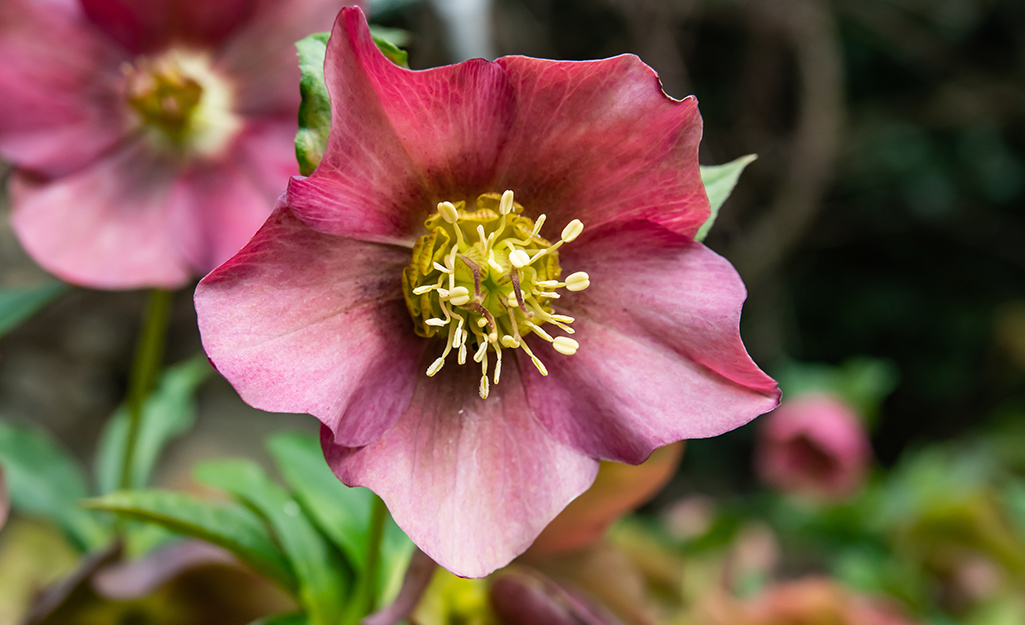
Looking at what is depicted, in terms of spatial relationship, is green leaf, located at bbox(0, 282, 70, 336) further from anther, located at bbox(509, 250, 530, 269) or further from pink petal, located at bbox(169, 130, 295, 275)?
anther, located at bbox(509, 250, 530, 269)

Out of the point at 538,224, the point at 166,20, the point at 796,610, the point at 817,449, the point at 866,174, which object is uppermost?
the point at 166,20

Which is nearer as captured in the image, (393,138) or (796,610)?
(393,138)

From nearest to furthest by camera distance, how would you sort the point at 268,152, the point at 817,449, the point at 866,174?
the point at 268,152
the point at 817,449
the point at 866,174

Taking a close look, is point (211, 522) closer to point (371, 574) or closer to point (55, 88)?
point (371, 574)

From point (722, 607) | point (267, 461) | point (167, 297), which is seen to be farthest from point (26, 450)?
point (267, 461)

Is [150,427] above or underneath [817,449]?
above

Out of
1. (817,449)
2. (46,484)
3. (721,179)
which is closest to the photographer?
(721,179)

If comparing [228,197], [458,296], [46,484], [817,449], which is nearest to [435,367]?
[458,296]
